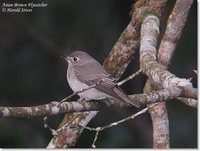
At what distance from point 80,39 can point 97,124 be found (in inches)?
21.3

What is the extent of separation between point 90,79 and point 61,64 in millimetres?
546

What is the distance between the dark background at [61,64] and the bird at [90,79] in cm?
25

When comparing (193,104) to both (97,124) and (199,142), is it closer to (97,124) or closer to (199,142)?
(199,142)

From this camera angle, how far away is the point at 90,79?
384 cm

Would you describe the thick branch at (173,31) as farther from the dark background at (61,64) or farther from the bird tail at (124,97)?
the bird tail at (124,97)

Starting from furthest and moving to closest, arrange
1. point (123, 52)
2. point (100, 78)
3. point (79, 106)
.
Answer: point (123, 52) < point (100, 78) < point (79, 106)

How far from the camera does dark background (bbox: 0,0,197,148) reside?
421 centimetres

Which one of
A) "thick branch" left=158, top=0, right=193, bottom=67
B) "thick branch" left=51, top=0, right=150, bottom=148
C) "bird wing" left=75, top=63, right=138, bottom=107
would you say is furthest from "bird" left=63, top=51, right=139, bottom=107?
"thick branch" left=158, top=0, right=193, bottom=67

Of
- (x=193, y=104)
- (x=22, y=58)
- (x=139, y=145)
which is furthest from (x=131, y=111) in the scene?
(x=22, y=58)

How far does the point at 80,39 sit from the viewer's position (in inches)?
170

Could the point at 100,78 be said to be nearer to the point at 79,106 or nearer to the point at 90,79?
the point at 90,79

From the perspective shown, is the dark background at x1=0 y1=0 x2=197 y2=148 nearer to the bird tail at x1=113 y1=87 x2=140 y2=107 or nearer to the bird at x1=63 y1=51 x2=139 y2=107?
the bird at x1=63 y1=51 x2=139 y2=107

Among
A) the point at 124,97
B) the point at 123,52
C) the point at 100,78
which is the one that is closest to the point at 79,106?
the point at 124,97

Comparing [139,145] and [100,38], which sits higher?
[100,38]
